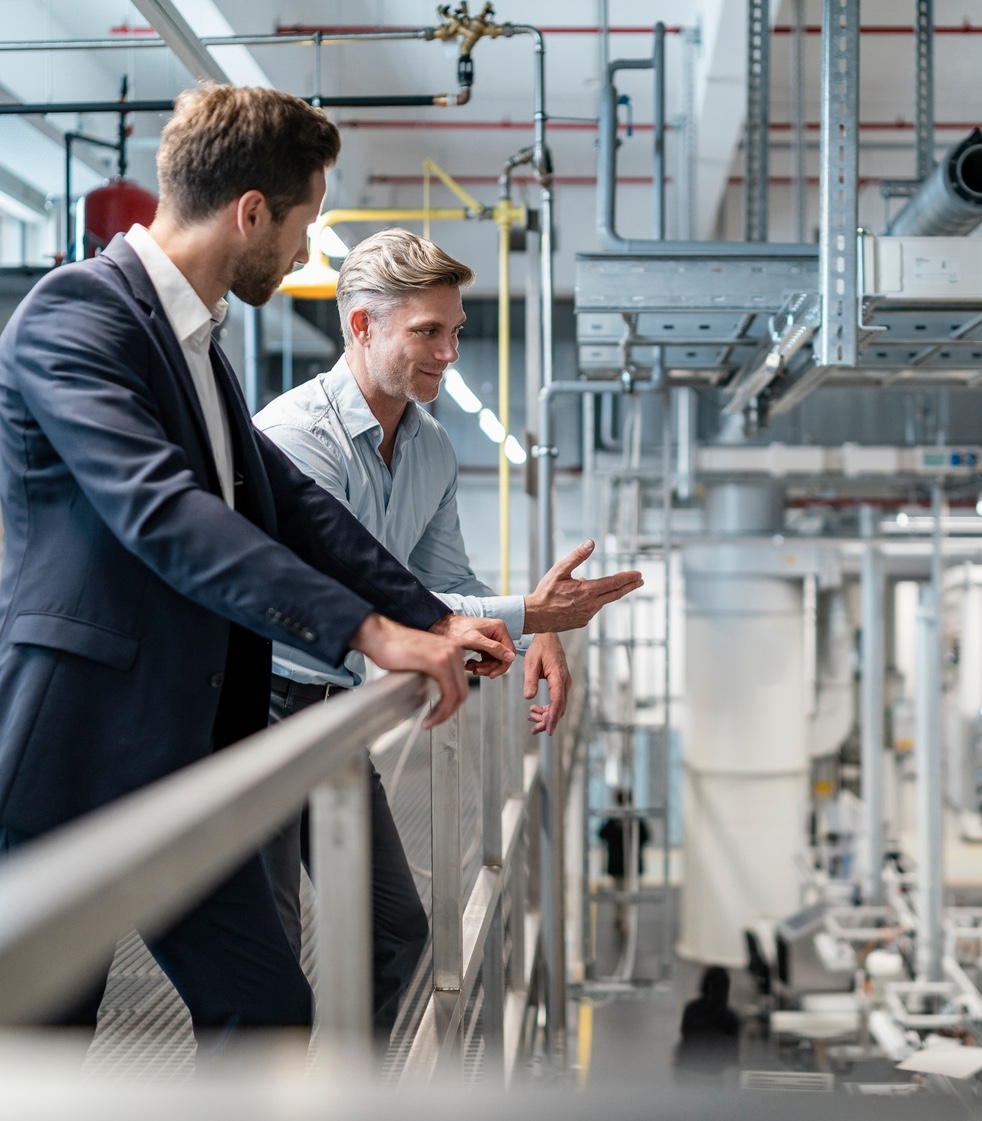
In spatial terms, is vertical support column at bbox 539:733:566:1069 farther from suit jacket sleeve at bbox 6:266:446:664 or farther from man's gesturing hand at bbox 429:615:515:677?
suit jacket sleeve at bbox 6:266:446:664

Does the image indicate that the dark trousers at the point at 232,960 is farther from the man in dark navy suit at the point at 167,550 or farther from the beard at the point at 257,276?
the beard at the point at 257,276

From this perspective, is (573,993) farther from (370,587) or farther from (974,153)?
(370,587)

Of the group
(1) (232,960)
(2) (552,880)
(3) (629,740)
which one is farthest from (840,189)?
(3) (629,740)

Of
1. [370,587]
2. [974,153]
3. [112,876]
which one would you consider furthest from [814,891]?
[112,876]

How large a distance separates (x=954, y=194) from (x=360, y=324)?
2197 mm

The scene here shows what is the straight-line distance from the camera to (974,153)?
10.9 feet

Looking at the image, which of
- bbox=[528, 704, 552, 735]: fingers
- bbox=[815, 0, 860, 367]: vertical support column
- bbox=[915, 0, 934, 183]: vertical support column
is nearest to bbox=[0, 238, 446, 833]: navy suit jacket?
bbox=[528, 704, 552, 735]: fingers

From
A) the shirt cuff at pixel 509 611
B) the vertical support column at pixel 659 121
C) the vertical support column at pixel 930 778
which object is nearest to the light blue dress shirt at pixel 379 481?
the shirt cuff at pixel 509 611

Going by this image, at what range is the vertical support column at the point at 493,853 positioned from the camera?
2275 millimetres

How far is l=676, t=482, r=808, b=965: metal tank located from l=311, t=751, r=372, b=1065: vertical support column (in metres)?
8.68

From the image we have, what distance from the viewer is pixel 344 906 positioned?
926 millimetres

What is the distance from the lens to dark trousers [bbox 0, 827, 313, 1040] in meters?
1.27

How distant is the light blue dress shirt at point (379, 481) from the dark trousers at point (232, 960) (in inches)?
23.8

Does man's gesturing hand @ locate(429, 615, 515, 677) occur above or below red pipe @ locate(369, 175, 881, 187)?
below
